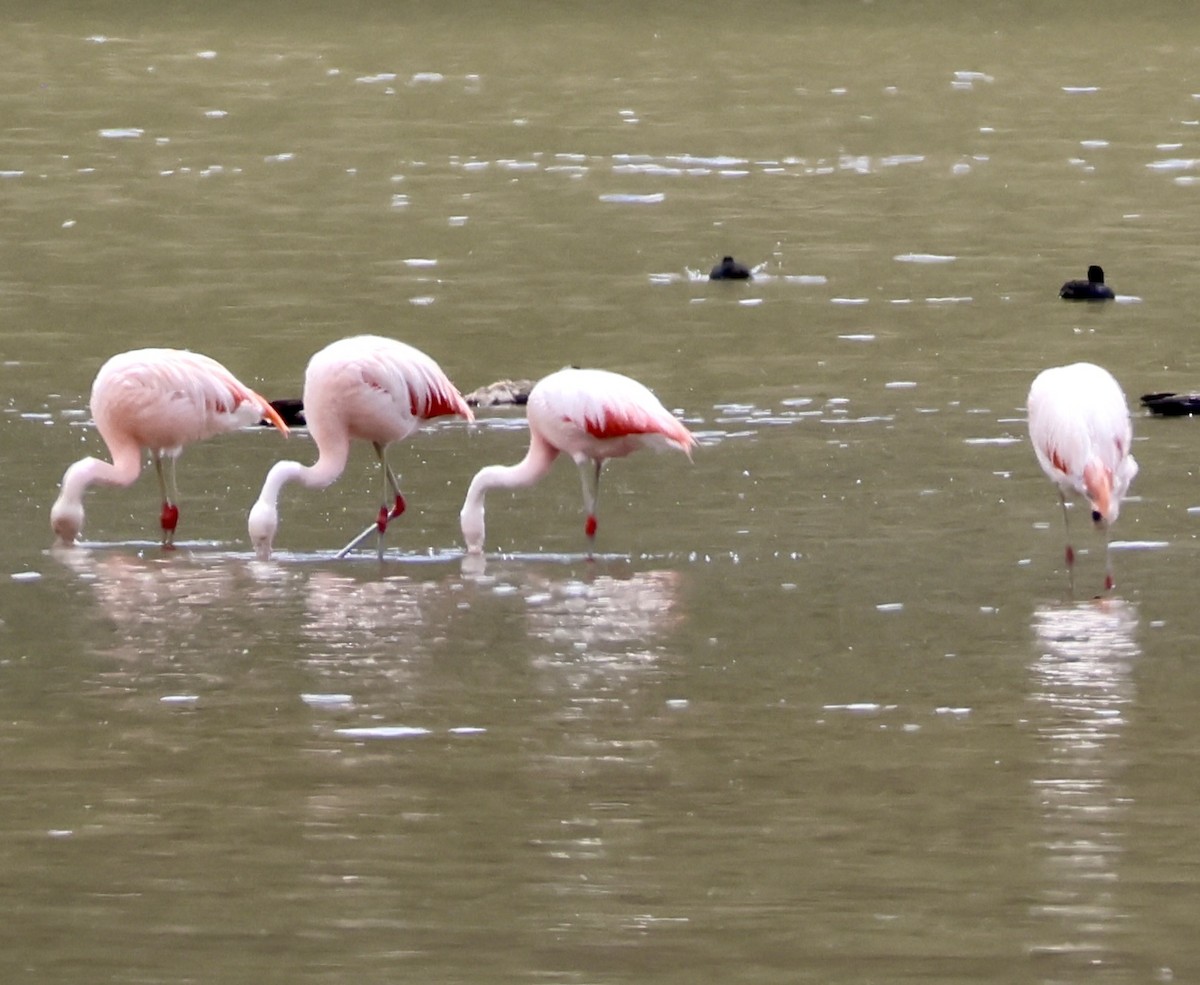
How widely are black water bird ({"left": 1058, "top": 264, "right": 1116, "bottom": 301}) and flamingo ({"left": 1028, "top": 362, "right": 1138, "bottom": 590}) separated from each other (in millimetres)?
5219

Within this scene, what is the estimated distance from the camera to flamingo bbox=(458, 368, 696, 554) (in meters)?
9.22

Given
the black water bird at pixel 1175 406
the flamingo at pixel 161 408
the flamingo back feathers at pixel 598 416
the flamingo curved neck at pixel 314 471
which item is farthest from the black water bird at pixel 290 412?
the black water bird at pixel 1175 406

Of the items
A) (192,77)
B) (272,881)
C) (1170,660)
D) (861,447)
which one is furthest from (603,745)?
(192,77)

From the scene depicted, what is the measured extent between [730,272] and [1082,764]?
8.67 m

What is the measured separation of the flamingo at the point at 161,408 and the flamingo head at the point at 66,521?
373 mm

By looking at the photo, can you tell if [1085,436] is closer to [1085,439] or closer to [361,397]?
[1085,439]

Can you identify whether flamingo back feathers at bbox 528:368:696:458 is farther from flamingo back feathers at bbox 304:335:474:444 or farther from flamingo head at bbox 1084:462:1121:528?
flamingo head at bbox 1084:462:1121:528

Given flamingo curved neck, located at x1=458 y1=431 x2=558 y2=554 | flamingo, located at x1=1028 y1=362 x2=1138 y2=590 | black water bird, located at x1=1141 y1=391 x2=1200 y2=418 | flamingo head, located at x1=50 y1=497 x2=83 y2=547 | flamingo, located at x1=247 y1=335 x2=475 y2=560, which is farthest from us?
black water bird, located at x1=1141 y1=391 x2=1200 y2=418

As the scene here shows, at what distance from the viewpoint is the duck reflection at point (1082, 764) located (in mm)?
5254

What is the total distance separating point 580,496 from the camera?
9922 millimetres

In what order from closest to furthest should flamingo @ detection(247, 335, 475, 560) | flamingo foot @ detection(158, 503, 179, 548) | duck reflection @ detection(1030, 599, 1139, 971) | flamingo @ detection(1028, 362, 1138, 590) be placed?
duck reflection @ detection(1030, 599, 1139, 971) → flamingo @ detection(1028, 362, 1138, 590) → flamingo foot @ detection(158, 503, 179, 548) → flamingo @ detection(247, 335, 475, 560)

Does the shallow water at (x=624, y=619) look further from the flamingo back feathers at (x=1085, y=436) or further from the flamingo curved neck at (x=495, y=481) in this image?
the flamingo back feathers at (x=1085, y=436)

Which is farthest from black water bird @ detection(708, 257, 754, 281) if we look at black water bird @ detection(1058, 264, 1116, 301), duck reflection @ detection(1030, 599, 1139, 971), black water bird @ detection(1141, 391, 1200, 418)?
duck reflection @ detection(1030, 599, 1139, 971)

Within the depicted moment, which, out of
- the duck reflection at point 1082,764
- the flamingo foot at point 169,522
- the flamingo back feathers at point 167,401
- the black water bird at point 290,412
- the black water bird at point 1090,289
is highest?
the black water bird at point 1090,289
